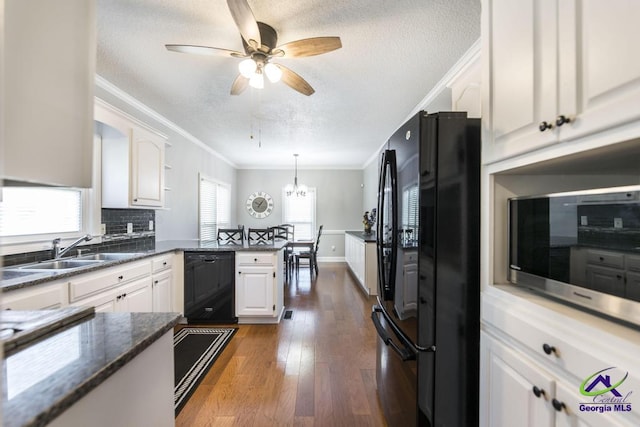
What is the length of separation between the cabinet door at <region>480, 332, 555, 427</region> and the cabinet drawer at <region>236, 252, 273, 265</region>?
2281mm

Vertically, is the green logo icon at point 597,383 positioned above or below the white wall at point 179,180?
below

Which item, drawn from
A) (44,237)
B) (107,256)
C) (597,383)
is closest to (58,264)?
(44,237)

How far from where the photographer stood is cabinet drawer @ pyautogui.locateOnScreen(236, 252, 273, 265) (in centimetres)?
305

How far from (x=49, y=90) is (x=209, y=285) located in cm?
280

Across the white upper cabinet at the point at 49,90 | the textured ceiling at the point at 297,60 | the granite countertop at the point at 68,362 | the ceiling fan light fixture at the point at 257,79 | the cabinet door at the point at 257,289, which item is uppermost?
the textured ceiling at the point at 297,60

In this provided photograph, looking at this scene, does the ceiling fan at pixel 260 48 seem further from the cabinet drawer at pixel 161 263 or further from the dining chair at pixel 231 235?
the dining chair at pixel 231 235

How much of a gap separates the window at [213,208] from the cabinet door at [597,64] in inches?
192

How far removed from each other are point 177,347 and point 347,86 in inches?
120

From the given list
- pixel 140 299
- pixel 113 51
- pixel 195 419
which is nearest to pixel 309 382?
pixel 195 419

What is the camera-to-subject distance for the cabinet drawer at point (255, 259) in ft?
10.0

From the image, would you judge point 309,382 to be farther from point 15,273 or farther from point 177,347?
point 15,273

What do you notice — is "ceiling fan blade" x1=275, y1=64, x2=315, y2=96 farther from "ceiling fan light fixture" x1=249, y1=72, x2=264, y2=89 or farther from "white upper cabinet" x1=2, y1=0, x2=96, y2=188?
"white upper cabinet" x1=2, y1=0, x2=96, y2=188

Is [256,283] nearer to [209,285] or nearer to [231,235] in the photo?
[209,285]

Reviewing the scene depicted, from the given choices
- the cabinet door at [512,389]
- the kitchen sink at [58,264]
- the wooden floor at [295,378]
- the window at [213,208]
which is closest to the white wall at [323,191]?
the window at [213,208]
